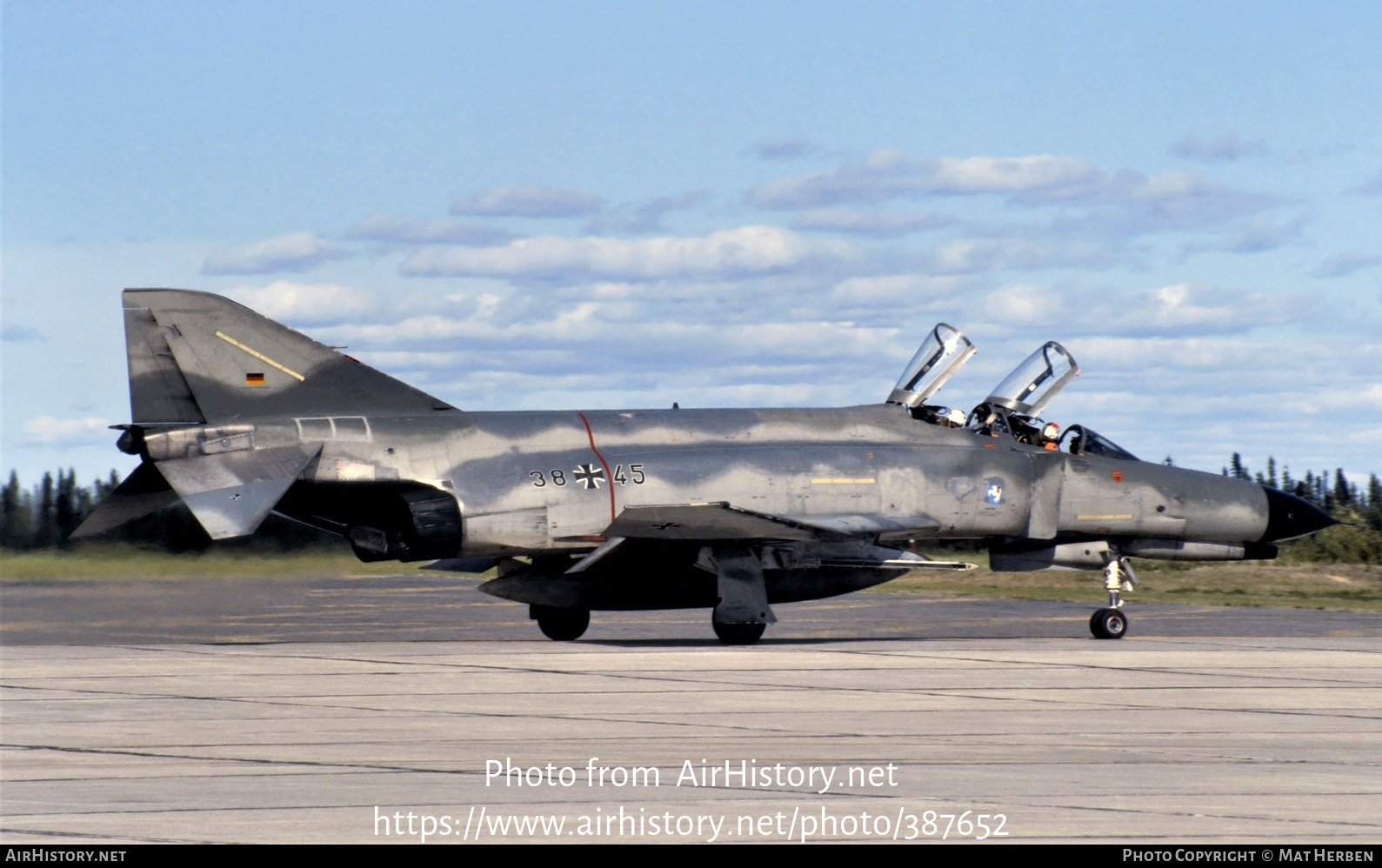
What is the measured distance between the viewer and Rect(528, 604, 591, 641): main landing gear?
2030cm

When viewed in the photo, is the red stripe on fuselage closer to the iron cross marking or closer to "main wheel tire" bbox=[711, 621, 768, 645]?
the iron cross marking

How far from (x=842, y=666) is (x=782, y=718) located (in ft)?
13.5

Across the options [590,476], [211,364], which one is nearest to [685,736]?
[590,476]

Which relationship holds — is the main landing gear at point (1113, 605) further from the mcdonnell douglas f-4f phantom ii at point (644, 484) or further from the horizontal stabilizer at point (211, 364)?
the horizontal stabilizer at point (211, 364)

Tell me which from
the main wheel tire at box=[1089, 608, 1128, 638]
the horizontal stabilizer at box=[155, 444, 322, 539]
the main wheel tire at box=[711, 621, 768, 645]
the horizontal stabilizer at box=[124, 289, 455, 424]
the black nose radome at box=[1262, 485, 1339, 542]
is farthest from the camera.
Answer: the black nose radome at box=[1262, 485, 1339, 542]

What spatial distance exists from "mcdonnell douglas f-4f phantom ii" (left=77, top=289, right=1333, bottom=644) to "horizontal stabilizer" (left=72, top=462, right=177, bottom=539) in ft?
0.08

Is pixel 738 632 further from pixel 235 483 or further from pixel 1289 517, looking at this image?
pixel 1289 517

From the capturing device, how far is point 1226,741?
36.0ft

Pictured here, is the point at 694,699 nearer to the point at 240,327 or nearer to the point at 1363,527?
the point at 240,327

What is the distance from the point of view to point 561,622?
66.6 feet

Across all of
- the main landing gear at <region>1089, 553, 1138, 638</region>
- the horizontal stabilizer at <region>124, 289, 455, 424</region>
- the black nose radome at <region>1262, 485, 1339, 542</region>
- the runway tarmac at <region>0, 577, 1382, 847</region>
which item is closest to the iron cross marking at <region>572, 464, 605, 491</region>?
the runway tarmac at <region>0, 577, 1382, 847</region>

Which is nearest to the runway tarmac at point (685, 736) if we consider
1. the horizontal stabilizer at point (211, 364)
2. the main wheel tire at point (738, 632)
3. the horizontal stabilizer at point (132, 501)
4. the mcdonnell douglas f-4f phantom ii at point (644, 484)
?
the main wheel tire at point (738, 632)

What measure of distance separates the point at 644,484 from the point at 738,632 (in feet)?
6.74
